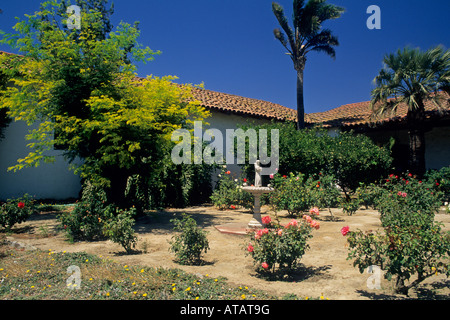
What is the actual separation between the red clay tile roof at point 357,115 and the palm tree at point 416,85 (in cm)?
70

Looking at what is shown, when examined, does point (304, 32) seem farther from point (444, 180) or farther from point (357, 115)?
point (444, 180)

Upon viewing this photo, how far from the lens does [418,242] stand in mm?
3863

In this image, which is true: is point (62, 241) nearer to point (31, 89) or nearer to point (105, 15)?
point (31, 89)

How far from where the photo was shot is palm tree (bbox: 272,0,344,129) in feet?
52.7

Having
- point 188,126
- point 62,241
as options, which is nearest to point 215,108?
point 188,126

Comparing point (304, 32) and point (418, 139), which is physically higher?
point (304, 32)

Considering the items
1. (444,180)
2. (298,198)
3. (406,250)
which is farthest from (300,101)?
(406,250)

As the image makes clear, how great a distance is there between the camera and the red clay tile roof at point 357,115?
48.8 feet

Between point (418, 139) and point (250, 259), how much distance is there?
1137 centimetres

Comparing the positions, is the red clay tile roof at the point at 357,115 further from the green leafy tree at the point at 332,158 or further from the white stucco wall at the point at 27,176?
the white stucco wall at the point at 27,176

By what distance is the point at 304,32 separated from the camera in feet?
54.0

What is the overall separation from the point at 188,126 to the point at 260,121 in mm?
8231

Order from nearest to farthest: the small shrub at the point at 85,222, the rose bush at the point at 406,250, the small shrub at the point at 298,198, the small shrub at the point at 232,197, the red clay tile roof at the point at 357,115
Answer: the rose bush at the point at 406,250 < the small shrub at the point at 85,222 < the small shrub at the point at 298,198 < the small shrub at the point at 232,197 < the red clay tile roof at the point at 357,115

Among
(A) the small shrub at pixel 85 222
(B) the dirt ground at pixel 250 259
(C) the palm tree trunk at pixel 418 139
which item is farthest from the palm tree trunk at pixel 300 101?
(A) the small shrub at pixel 85 222
